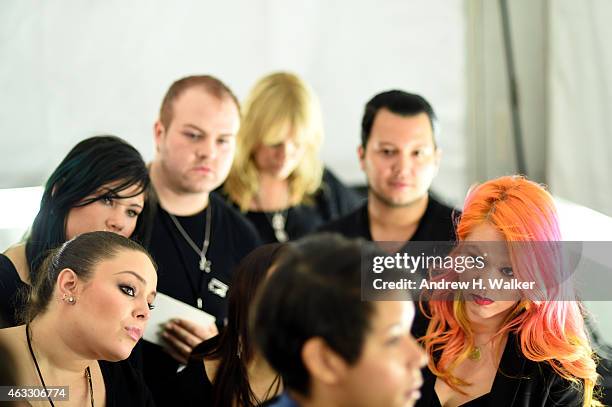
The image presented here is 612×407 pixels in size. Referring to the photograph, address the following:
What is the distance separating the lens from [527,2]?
4027 mm

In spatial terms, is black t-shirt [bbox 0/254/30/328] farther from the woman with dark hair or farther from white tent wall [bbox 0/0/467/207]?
white tent wall [bbox 0/0/467/207]

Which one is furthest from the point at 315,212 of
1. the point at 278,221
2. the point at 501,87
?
the point at 501,87

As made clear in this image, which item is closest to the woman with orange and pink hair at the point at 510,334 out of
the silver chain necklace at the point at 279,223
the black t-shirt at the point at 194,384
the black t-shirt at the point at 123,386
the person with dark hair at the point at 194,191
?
the black t-shirt at the point at 194,384

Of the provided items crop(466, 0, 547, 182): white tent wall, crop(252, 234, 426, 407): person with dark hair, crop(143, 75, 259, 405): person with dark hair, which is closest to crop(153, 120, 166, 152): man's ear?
crop(143, 75, 259, 405): person with dark hair

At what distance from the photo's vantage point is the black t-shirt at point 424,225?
2.55 meters

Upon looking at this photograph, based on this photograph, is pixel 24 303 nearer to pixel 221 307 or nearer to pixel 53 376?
pixel 53 376

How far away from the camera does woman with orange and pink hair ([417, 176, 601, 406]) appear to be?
68.6 inches

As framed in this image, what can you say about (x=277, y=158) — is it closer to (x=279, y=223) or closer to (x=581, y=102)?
(x=279, y=223)

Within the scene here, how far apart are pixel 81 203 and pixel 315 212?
1538mm

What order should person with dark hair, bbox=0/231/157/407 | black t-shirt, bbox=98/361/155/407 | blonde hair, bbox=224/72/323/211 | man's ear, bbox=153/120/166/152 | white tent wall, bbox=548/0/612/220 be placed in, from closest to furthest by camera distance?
person with dark hair, bbox=0/231/157/407 < black t-shirt, bbox=98/361/155/407 < man's ear, bbox=153/120/166/152 < blonde hair, bbox=224/72/323/211 < white tent wall, bbox=548/0/612/220

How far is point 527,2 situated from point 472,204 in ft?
8.15

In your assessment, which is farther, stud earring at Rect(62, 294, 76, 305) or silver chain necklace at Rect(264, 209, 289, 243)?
silver chain necklace at Rect(264, 209, 289, 243)

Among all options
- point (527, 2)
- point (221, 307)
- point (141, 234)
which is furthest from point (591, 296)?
point (527, 2)

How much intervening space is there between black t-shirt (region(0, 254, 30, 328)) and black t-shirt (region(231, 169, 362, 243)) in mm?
1370
